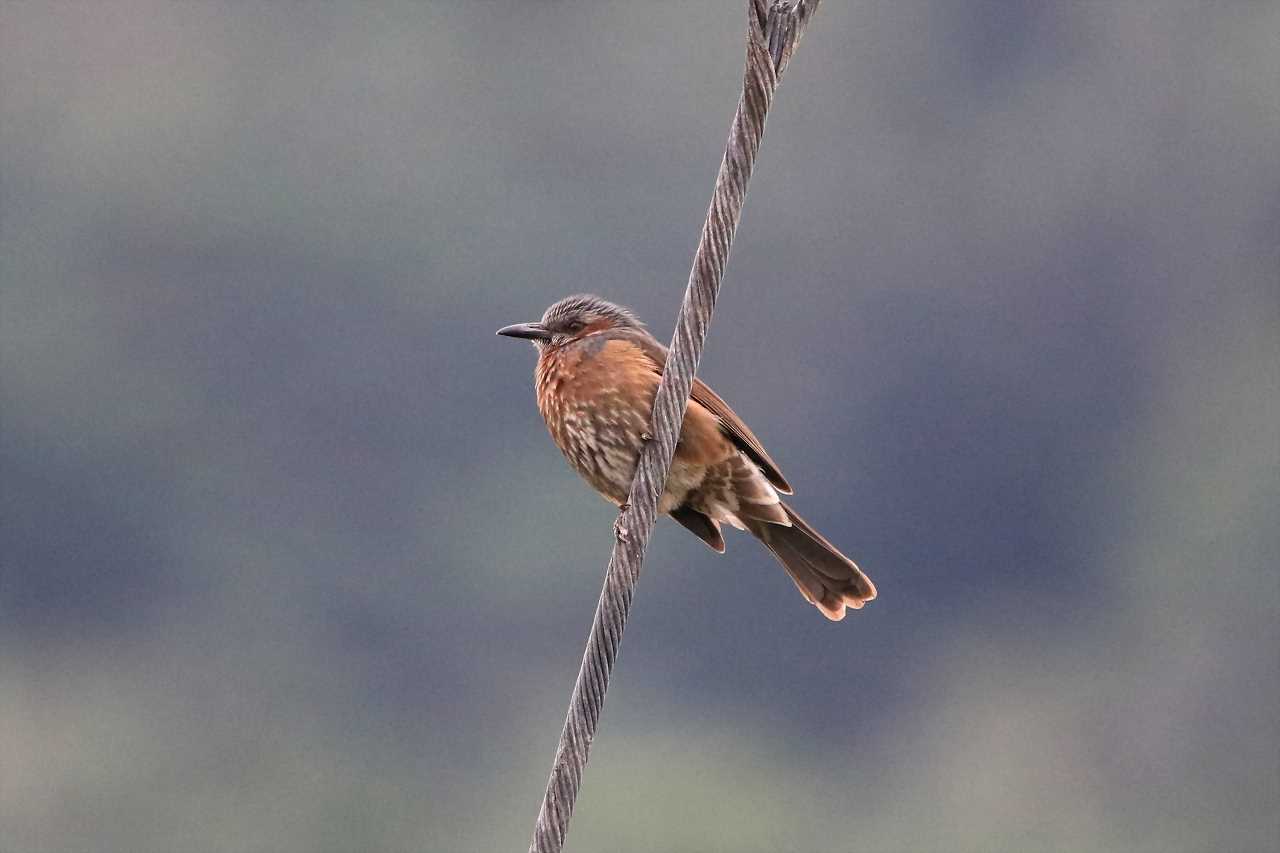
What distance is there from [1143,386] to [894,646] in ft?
37.0

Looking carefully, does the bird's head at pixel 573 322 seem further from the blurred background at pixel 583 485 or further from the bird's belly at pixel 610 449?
the blurred background at pixel 583 485

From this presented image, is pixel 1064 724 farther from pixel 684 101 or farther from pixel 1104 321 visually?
pixel 684 101

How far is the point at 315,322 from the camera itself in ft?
146

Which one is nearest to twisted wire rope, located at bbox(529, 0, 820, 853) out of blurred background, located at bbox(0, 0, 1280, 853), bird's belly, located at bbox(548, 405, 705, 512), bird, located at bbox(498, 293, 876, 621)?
bird, located at bbox(498, 293, 876, 621)

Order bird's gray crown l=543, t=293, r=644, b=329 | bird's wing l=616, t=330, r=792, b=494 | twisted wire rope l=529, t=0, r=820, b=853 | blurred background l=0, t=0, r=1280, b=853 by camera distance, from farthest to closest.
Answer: blurred background l=0, t=0, r=1280, b=853 < bird's gray crown l=543, t=293, r=644, b=329 < bird's wing l=616, t=330, r=792, b=494 < twisted wire rope l=529, t=0, r=820, b=853

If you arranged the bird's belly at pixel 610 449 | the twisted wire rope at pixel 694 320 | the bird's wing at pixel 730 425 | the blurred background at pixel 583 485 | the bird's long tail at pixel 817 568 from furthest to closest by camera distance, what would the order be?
the blurred background at pixel 583 485
the bird's long tail at pixel 817 568
the bird's wing at pixel 730 425
the bird's belly at pixel 610 449
the twisted wire rope at pixel 694 320

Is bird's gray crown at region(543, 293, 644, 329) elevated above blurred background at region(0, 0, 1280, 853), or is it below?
below

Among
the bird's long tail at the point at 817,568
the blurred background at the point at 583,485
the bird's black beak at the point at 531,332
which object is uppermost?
the blurred background at the point at 583,485

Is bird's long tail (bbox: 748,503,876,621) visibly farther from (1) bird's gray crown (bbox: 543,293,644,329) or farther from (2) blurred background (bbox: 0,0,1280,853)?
(2) blurred background (bbox: 0,0,1280,853)

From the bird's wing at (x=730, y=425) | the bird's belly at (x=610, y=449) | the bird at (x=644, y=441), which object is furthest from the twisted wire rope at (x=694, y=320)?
the bird's wing at (x=730, y=425)

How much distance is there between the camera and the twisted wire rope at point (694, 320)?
4691 mm

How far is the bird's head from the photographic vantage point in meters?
6.84

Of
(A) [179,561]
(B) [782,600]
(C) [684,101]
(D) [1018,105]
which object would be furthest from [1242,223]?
(A) [179,561]

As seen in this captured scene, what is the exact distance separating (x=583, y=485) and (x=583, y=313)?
1321 inches
